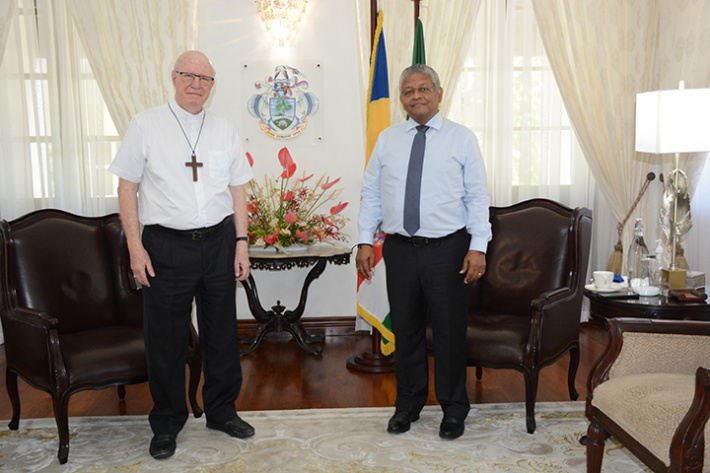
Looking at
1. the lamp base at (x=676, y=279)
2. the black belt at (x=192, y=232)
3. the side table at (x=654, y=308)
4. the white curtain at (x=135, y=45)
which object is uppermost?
the white curtain at (x=135, y=45)

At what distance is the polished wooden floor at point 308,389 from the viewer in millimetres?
3324

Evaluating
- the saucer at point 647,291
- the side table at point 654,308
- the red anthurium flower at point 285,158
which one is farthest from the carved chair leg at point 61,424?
the saucer at point 647,291

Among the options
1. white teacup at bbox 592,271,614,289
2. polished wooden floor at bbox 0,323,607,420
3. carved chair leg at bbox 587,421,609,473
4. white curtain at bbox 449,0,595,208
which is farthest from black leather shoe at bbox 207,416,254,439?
white curtain at bbox 449,0,595,208

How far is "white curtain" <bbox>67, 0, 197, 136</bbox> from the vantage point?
4.46m

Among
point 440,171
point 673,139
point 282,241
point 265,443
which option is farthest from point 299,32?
point 265,443

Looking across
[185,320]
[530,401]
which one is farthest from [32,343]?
[530,401]

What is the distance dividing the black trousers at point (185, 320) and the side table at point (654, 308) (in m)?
1.77

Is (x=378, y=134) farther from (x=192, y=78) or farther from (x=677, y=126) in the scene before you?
(x=677, y=126)

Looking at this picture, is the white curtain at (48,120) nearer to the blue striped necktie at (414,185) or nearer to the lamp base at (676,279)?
the blue striped necktie at (414,185)

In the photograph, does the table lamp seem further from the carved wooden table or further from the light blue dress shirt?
the carved wooden table

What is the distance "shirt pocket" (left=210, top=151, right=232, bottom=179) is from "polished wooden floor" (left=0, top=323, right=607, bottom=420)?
127 cm

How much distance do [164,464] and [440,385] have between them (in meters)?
1.25

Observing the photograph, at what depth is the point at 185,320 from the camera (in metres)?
2.81

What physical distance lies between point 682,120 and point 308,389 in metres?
2.46
